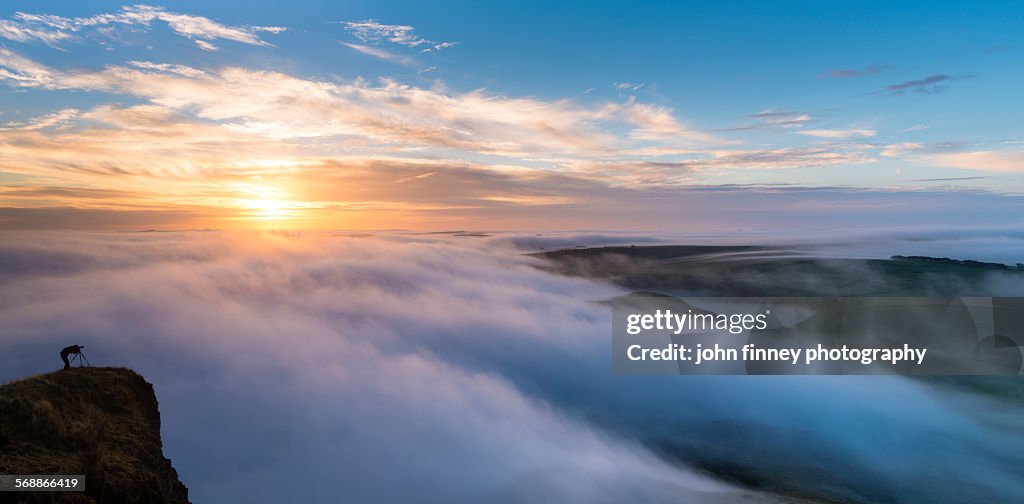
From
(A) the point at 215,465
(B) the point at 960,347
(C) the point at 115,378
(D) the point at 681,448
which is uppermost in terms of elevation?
(C) the point at 115,378

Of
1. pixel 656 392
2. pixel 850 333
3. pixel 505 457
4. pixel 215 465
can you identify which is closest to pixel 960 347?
pixel 850 333

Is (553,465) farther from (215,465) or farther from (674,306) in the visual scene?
(215,465)

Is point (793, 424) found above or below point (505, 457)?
above
